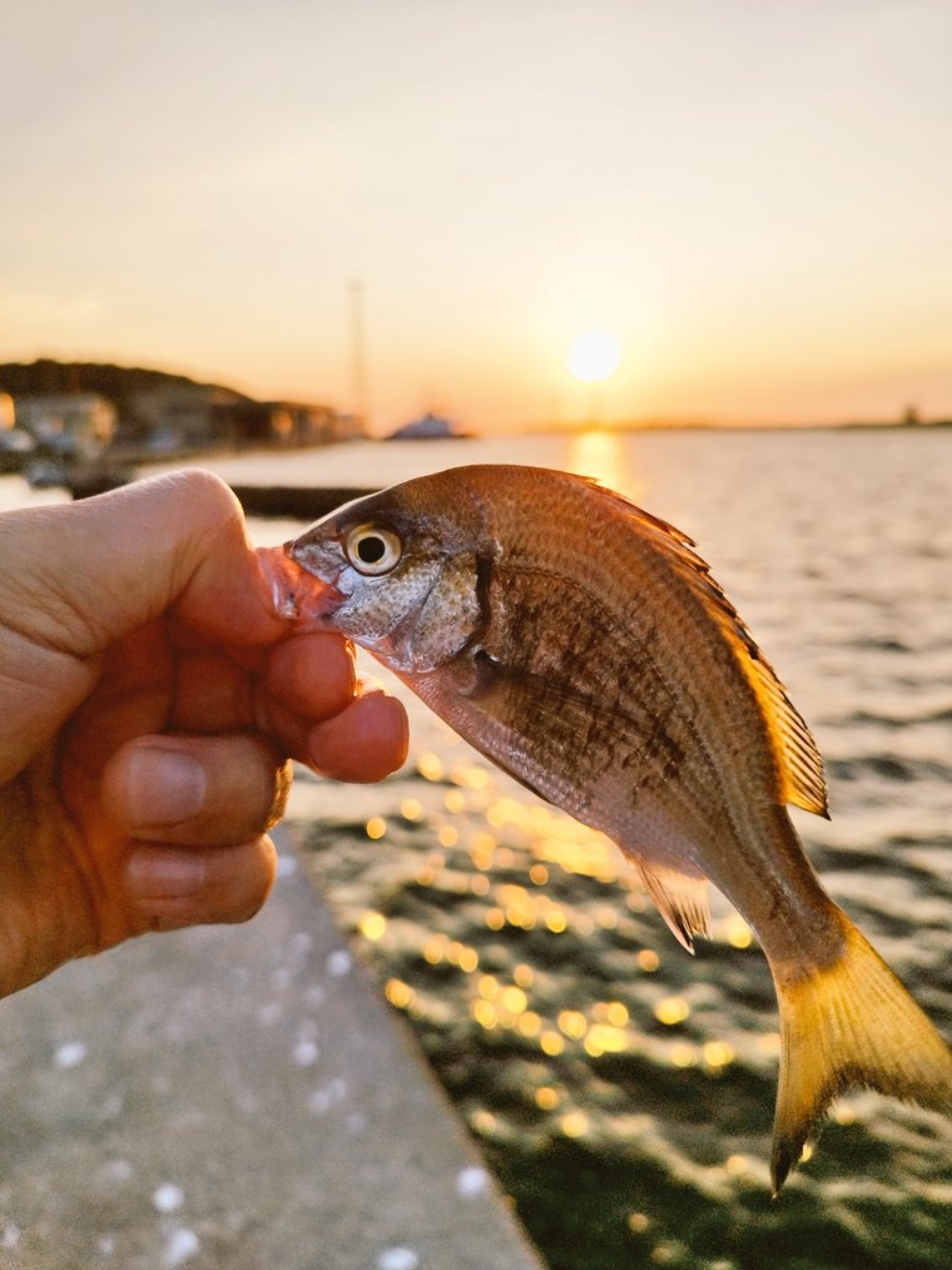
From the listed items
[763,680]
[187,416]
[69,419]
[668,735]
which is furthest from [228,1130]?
[187,416]

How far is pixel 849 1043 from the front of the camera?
172 cm

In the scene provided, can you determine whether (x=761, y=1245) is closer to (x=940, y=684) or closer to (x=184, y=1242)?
(x=184, y=1242)

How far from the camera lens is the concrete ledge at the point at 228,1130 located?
339 centimetres

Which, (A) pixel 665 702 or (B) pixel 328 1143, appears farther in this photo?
(B) pixel 328 1143

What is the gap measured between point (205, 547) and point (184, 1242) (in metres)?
2.59

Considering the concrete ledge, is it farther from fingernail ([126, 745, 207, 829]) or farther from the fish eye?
the fish eye

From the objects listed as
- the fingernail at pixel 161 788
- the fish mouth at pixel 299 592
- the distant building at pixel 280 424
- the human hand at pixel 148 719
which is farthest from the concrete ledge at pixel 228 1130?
the distant building at pixel 280 424

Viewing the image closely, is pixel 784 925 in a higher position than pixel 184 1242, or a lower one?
higher

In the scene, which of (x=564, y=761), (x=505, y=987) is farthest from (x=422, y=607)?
(x=505, y=987)

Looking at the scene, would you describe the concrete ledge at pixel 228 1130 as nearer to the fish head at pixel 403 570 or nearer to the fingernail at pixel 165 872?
the fingernail at pixel 165 872

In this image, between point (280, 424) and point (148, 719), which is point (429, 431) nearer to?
point (280, 424)

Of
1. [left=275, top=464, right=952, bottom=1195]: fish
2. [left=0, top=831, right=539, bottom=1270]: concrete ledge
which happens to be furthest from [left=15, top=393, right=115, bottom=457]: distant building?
[left=275, top=464, right=952, bottom=1195]: fish

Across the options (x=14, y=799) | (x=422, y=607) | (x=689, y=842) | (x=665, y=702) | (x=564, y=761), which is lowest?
(x=14, y=799)

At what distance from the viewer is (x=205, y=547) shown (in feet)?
8.39
